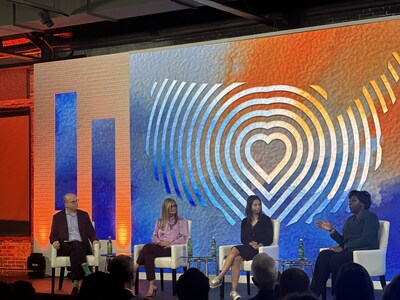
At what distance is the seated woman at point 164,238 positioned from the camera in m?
8.87

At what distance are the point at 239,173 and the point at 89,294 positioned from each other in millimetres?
5755

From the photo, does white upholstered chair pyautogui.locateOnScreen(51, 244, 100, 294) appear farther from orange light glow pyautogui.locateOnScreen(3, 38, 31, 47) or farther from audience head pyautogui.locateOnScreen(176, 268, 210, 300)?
audience head pyautogui.locateOnScreen(176, 268, 210, 300)

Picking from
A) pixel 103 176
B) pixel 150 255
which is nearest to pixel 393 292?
pixel 150 255

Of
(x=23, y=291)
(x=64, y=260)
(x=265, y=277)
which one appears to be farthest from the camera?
(x=64, y=260)

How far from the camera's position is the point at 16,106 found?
1184cm

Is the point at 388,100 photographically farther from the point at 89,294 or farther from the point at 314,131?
the point at 89,294

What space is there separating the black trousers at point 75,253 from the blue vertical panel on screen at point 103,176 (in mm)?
1351

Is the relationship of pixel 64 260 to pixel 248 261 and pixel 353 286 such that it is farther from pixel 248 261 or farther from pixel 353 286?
pixel 353 286

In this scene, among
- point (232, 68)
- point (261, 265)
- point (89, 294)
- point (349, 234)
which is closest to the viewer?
point (89, 294)

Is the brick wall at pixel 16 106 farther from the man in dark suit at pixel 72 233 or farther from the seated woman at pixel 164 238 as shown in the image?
the seated woman at pixel 164 238

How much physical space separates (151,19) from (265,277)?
7260 millimetres

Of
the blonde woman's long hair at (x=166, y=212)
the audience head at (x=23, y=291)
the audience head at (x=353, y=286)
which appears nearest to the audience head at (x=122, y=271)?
the audience head at (x=23, y=291)

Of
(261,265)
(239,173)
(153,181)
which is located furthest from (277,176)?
(261,265)

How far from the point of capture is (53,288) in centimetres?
934
